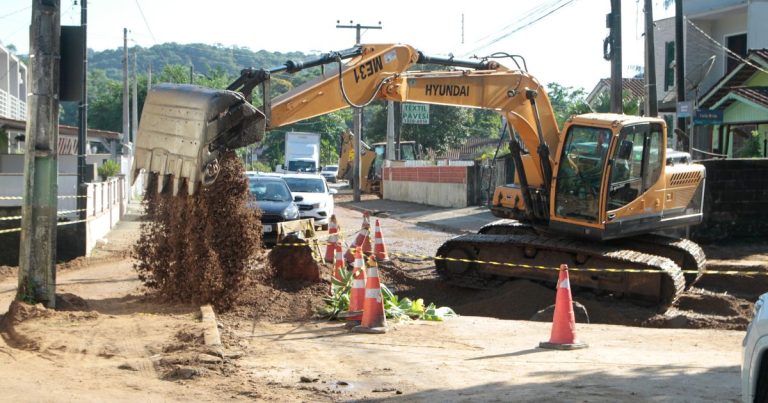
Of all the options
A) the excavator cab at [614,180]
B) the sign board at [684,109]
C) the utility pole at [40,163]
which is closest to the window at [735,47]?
the sign board at [684,109]

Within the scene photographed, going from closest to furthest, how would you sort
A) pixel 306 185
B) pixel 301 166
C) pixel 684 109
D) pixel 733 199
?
pixel 733 199 → pixel 684 109 → pixel 306 185 → pixel 301 166

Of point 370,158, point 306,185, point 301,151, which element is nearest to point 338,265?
point 306,185

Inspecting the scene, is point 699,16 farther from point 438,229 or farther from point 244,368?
point 244,368

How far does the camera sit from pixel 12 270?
52.0 ft

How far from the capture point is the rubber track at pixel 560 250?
46.4 feet

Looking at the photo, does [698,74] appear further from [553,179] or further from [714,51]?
[553,179]

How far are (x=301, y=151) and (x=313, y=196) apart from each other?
3777 centimetres

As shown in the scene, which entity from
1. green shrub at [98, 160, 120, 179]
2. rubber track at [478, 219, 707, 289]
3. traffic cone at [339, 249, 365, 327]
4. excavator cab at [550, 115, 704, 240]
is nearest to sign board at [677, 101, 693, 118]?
rubber track at [478, 219, 707, 289]

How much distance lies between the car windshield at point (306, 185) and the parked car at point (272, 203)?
10.3 ft

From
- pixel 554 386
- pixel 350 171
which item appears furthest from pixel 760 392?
pixel 350 171

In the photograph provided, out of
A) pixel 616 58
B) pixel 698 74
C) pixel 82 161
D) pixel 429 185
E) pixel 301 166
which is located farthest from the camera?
pixel 301 166

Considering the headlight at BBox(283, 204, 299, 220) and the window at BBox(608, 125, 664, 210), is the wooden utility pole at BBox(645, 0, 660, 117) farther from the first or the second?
the headlight at BBox(283, 204, 299, 220)

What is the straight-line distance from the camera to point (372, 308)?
10656mm

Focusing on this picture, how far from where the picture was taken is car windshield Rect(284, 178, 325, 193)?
25.1m
